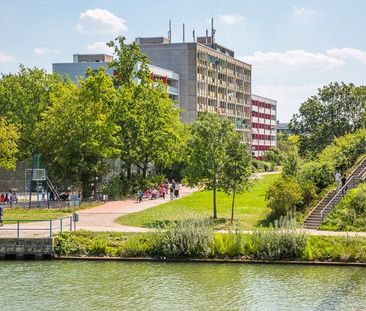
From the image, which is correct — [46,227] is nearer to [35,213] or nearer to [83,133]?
[35,213]

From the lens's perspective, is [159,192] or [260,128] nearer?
[159,192]

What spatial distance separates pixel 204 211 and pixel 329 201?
11.5m

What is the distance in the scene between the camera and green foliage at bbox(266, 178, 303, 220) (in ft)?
176

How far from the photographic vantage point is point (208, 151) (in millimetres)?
54375

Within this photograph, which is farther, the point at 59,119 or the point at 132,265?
the point at 59,119

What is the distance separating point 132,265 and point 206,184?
583 inches

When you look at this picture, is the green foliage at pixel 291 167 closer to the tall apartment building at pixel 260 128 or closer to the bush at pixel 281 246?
the bush at pixel 281 246

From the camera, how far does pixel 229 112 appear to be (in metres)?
154

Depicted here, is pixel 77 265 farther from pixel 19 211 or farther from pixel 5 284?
pixel 19 211

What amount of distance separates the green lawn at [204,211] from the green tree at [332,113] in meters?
23.2

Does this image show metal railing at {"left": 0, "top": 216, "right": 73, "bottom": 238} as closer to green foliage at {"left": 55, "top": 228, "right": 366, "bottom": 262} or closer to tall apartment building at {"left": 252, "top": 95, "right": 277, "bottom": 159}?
green foliage at {"left": 55, "top": 228, "right": 366, "bottom": 262}

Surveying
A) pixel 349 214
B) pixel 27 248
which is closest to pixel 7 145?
pixel 27 248

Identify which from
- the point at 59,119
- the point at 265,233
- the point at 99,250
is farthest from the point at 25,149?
the point at 265,233

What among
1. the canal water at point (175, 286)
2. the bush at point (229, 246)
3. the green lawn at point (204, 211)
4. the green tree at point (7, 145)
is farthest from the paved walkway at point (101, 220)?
the green tree at point (7, 145)
